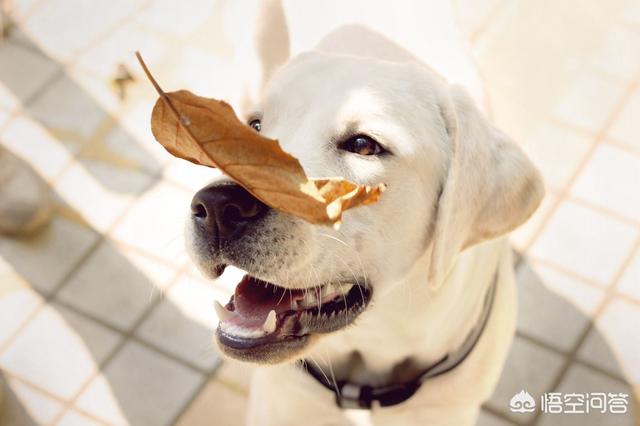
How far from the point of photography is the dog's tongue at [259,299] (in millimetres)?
1896

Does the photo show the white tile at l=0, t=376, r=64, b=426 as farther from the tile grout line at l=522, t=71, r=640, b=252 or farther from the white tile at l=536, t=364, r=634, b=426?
the tile grout line at l=522, t=71, r=640, b=252

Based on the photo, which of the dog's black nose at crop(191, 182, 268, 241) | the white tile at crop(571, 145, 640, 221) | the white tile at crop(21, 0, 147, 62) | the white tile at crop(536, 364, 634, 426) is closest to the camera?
the dog's black nose at crop(191, 182, 268, 241)

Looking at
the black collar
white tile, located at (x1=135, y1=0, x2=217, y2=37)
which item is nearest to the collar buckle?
the black collar

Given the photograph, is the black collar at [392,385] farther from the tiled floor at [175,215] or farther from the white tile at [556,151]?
the white tile at [556,151]

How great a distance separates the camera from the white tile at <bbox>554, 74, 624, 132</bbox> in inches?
143

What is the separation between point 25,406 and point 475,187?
5.71 ft

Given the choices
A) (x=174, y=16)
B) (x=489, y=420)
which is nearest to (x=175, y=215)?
(x=174, y=16)

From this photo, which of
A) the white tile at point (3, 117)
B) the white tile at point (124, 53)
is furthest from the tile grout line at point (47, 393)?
the white tile at point (124, 53)

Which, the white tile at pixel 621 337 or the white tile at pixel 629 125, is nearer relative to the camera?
the white tile at pixel 621 337

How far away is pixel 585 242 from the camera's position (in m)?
3.30

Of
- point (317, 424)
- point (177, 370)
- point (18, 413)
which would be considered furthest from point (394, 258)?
point (18, 413)

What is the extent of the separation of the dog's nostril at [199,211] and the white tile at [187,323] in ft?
4.51

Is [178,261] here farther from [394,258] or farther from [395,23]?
[394,258]

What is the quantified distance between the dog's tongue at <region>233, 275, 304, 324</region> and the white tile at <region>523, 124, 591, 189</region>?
1790 millimetres
